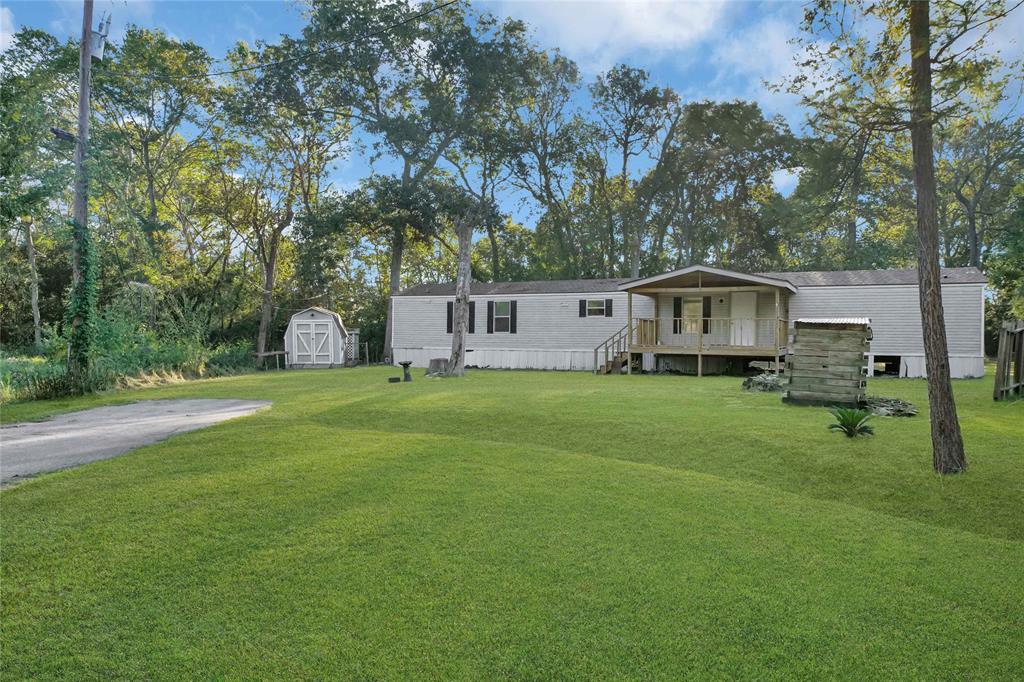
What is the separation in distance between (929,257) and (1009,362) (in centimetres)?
678

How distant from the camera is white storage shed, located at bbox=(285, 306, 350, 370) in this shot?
2556 centimetres

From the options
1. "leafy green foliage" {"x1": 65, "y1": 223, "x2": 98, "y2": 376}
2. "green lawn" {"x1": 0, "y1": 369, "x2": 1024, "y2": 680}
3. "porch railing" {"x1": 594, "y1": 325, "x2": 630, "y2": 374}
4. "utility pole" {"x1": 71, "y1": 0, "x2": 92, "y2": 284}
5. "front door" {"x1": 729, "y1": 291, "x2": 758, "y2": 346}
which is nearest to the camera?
"green lawn" {"x1": 0, "y1": 369, "x2": 1024, "y2": 680}

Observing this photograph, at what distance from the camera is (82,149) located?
13242 millimetres

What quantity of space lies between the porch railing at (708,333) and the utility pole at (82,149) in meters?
14.9

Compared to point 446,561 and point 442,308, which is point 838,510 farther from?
point 442,308

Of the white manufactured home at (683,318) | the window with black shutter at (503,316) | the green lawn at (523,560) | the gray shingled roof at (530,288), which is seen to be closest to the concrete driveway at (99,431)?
the green lawn at (523,560)

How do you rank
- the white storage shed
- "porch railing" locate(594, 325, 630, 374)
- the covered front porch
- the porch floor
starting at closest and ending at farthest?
1. the porch floor
2. the covered front porch
3. "porch railing" locate(594, 325, 630, 374)
4. the white storage shed

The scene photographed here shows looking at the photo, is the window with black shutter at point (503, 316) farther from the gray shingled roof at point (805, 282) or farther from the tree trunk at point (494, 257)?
the tree trunk at point (494, 257)

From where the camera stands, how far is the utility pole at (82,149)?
A: 1306 centimetres

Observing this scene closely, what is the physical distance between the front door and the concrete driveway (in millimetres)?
14601

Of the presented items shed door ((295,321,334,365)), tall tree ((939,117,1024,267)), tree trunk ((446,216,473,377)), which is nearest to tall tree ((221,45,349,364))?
shed door ((295,321,334,365))

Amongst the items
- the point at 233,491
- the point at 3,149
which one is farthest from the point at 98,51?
the point at 233,491

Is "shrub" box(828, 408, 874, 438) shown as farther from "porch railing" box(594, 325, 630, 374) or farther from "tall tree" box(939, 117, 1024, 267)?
"tall tree" box(939, 117, 1024, 267)

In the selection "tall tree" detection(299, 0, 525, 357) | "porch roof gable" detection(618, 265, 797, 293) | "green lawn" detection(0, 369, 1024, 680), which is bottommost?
"green lawn" detection(0, 369, 1024, 680)
